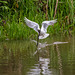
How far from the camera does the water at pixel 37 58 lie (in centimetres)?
484

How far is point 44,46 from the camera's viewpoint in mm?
7871

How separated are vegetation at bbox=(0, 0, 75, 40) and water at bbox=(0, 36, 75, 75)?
176 centimetres

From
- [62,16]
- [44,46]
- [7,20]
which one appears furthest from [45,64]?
[62,16]

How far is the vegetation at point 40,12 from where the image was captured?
10.4 m

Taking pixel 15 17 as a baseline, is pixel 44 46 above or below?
below

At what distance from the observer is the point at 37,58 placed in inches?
242

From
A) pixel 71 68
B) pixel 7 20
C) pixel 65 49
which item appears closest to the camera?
pixel 71 68

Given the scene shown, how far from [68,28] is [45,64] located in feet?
17.4

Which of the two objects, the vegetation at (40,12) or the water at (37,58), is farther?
the vegetation at (40,12)

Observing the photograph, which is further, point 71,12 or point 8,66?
point 71,12

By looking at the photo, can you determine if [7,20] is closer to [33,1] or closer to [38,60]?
[33,1]

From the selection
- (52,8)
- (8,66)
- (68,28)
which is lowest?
→ (8,66)

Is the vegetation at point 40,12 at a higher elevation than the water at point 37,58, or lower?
higher

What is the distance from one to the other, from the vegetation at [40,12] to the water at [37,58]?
1758 millimetres
